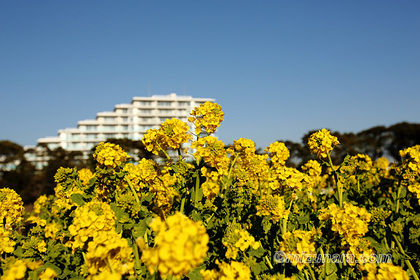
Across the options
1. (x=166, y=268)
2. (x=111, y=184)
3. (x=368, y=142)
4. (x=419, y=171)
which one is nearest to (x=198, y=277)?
(x=166, y=268)

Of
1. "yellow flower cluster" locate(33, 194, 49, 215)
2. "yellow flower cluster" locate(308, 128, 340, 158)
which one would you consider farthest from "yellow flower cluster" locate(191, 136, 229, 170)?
"yellow flower cluster" locate(33, 194, 49, 215)

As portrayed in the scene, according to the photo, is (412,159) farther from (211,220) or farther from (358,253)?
(211,220)

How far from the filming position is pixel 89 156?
46.0ft

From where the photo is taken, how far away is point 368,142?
2648cm

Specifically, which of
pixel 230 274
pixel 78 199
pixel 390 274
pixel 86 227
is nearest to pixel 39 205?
pixel 78 199

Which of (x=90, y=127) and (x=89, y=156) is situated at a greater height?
(x=90, y=127)

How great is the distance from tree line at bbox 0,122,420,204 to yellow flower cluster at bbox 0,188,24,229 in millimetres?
1575

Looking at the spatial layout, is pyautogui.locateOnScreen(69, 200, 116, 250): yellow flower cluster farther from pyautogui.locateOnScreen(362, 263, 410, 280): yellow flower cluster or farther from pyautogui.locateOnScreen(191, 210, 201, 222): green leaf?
pyautogui.locateOnScreen(362, 263, 410, 280): yellow flower cluster

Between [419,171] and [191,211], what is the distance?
119 inches

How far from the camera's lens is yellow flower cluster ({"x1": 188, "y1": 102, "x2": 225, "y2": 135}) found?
2918 mm

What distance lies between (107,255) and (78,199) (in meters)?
1.41

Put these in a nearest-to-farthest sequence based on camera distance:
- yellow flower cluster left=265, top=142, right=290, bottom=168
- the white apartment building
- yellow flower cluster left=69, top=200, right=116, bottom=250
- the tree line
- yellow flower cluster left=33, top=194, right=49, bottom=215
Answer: yellow flower cluster left=69, top=200, right=116, bottom=250, yellow flower cluster left=265, top=142, right=290, bottom=168, yellow flower cluster left=33, top=194, right=49, bottom=215, the tree line, the white apartment building

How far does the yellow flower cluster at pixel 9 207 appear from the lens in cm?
310

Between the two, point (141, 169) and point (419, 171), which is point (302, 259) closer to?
point (141, 169)
